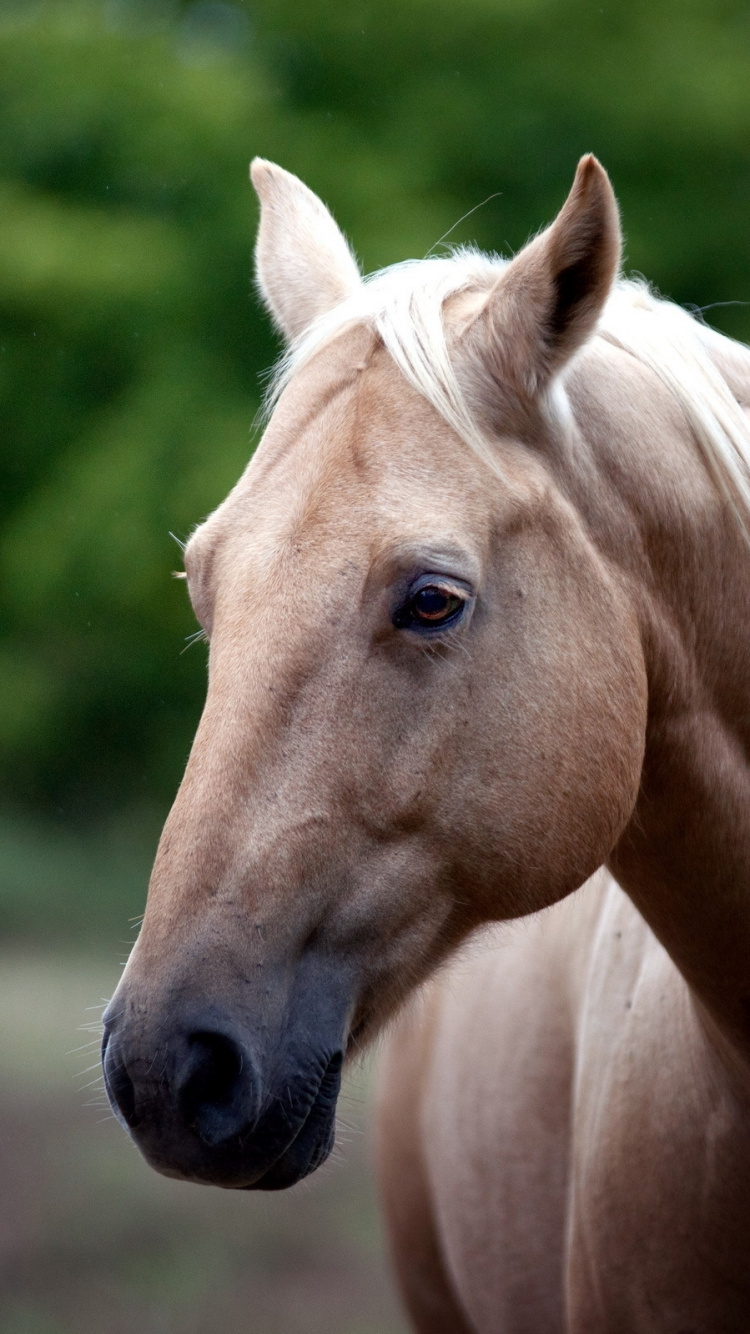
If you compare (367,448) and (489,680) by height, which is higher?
(367,448)

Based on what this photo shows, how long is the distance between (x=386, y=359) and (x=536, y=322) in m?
0.25

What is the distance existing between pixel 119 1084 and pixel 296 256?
5.07 feet

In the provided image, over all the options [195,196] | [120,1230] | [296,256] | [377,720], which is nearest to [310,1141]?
[377,720]

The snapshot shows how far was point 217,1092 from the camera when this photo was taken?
1612mm

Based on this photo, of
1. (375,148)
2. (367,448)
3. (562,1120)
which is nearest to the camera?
(367,448)

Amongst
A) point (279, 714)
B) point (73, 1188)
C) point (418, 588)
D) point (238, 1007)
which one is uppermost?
point (418, 588)

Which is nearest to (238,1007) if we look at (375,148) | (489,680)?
(489,680)

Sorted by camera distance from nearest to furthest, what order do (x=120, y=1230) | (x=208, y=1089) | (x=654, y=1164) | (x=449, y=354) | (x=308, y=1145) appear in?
(x=208, y=1089) < (x=308, y=1145) < (x=449, y=354) < (x=654, y=1164) < (x=120, y=1230)

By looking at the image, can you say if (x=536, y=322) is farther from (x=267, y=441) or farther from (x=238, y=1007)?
(x=238, y=1007)

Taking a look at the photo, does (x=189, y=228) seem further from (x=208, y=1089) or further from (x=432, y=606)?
(x=208, y=1089)

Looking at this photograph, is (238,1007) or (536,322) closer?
(238,1007)

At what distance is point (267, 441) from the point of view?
1976mm

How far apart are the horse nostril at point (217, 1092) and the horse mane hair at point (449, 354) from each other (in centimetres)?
91

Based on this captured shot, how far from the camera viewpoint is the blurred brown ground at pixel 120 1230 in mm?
6180
